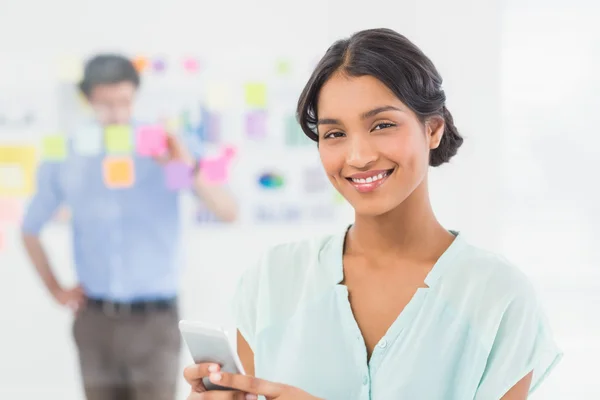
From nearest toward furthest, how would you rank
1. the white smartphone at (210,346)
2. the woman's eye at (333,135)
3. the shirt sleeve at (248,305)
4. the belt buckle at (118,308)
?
the white smartphone at (210,346) < the woman's eye at (333,135) < the shirt sleeve at (248,305) < the belt buckle at (118,308)

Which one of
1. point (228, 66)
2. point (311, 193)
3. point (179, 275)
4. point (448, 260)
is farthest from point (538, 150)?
point (448, 260)

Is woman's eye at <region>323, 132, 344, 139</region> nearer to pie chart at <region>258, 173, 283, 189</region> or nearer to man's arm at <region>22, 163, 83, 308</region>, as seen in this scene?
pie chart at <region>258, 173, 283, 189</region>

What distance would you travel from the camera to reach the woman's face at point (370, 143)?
0.99 meters

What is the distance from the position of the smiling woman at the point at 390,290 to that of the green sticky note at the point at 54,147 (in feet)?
6.64

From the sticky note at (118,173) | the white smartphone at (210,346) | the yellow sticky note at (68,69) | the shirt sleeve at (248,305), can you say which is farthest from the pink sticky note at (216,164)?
the white smartphone at (210,346)

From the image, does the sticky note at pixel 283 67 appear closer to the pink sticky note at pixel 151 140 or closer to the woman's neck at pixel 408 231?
the pink sticky note at pixel 151 140

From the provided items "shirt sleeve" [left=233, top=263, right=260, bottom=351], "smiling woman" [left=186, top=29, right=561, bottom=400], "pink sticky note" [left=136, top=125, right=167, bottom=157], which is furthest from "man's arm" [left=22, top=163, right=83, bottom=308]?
"smiling woman" [left=186, top=29, right=561, bottom=400]

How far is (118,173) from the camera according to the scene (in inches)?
112

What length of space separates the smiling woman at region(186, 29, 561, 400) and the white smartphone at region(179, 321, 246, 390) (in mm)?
16

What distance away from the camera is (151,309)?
2.85m

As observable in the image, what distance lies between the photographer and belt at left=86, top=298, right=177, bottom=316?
2820mm

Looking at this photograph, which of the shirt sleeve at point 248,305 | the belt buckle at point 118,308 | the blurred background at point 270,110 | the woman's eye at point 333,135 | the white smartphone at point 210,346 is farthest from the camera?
the blurred background at point 270,110

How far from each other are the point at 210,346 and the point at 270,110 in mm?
2081

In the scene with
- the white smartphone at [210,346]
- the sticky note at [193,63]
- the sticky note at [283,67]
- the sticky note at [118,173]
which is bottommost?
the white smartphone at [210,346]
